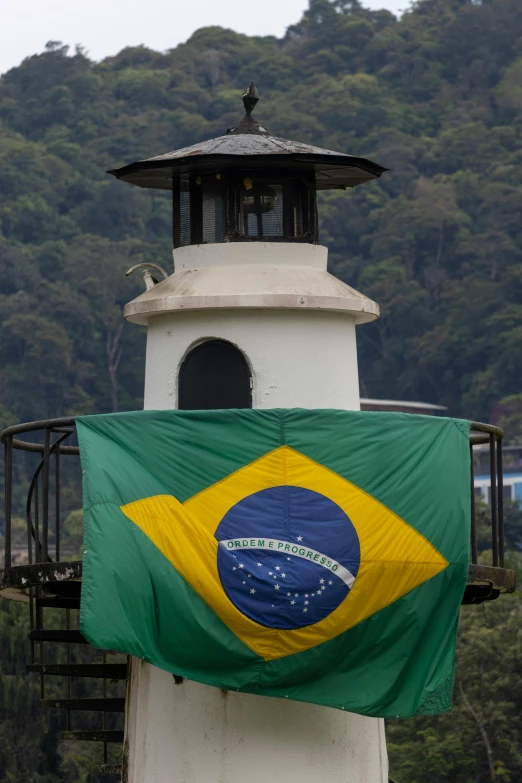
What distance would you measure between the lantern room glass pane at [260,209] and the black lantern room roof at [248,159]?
146mm

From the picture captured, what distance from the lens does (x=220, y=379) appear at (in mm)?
15742

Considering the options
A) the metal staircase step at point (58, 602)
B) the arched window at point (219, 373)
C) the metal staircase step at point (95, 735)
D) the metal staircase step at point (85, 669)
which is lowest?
the metal staircase step at point (95, 735)

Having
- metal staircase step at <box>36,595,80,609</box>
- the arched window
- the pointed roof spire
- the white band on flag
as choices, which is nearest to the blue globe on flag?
the white band on flag

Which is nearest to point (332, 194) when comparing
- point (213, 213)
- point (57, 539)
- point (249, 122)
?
point (249, 122)

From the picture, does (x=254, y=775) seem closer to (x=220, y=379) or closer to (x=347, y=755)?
(x=347, y=755)

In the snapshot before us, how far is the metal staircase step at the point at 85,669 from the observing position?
1630cm

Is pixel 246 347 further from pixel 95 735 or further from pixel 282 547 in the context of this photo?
pixel 95 735

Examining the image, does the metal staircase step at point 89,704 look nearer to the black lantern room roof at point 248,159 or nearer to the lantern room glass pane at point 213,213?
the lantern room glass pane at point 213,213

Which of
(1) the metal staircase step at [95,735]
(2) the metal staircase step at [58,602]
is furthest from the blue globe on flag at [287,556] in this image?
(1) the metal staircase step at [95,735]

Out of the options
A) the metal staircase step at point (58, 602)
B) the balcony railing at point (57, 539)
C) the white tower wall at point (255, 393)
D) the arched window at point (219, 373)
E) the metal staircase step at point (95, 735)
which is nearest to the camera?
the balcony railing at point (57, 539)

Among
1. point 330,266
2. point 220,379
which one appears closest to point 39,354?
point 330,266

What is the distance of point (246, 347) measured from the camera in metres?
15.6

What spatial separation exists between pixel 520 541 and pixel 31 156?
216ft

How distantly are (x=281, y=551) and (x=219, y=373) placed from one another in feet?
4.75
